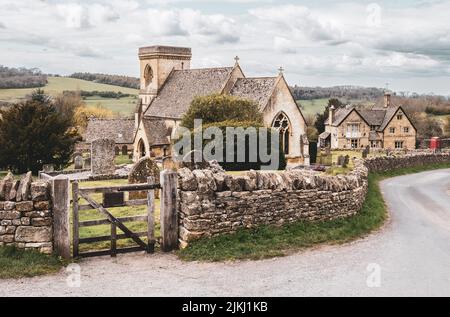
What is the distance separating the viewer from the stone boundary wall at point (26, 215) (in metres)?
→ 10.3

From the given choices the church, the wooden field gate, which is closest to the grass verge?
the wooden field gate

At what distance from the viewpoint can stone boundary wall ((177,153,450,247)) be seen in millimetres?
11344

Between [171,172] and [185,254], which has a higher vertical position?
[171,172]

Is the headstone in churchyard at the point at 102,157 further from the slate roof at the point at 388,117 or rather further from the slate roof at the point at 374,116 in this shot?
the slate roof at the point at 388,117

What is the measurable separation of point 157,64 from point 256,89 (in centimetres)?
1883

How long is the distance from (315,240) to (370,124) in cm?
7559

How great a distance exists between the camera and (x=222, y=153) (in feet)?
111

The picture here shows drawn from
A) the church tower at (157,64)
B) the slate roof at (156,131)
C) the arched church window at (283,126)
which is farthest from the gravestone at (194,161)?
the church tower at (157,64)

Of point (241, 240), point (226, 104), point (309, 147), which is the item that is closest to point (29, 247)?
point (241, 240)

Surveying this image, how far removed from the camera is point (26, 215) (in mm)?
10383

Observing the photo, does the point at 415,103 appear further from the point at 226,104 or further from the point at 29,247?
the point at 29,247

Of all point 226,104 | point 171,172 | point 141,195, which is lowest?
point 141,195

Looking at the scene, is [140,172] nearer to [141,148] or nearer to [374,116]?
[141,148]

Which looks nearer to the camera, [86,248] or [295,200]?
[86,248]
